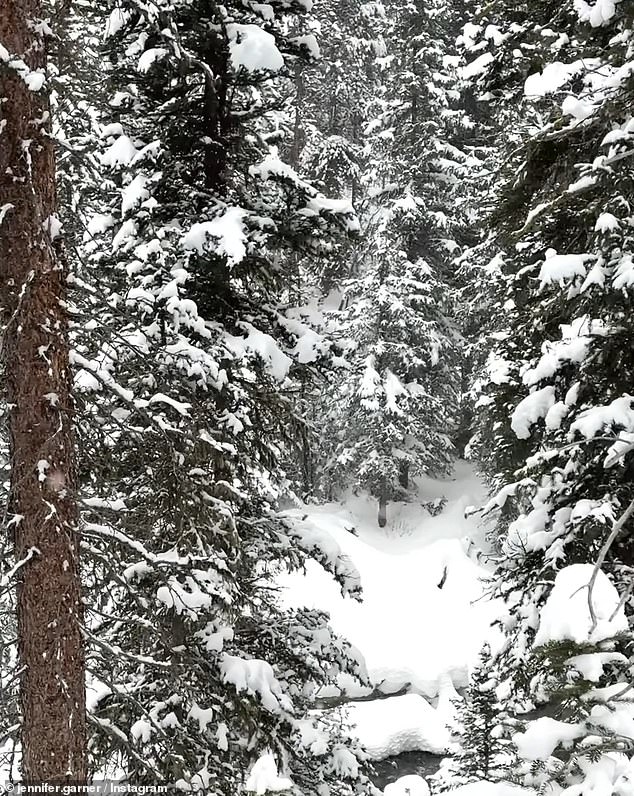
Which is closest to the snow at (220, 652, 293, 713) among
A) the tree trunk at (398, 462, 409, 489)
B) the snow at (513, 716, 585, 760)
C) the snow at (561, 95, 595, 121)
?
the snow at (513, 716, 585, 760)

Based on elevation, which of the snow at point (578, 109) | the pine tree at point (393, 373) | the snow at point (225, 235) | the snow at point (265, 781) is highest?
the pine tree at point (393, 373)

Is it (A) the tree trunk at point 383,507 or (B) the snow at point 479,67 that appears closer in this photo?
(B) the snow at point 479,67

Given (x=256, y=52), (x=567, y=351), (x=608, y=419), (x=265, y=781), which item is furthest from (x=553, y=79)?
(x=265, y=781)

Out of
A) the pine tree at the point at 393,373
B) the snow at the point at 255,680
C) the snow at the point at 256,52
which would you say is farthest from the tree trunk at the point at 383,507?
the snow at the point at 256,52

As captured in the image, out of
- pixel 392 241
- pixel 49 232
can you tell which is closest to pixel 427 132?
pixel 392 241

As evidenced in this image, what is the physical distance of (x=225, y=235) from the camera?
5773 mm

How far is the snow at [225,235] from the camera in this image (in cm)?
568

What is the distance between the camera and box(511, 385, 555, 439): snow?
21.3 ft

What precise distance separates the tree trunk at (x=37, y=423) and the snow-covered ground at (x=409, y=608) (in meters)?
8.57

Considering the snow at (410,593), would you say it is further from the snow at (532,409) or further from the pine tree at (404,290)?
the snow at (532,409)

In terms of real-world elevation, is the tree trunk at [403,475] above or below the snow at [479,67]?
above

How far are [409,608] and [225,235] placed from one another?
596 inches

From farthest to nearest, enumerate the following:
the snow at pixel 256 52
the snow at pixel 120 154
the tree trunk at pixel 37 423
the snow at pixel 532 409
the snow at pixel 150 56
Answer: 1. the snow at pixel 532 409
2. the snow at pixel 120 154
3. the snow at pixel 256 52
4. the snow at pixel 150 56
5. the tree trunk at pixel 37 423

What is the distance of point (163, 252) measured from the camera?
19.5ft
